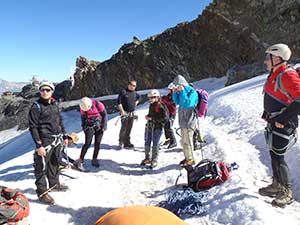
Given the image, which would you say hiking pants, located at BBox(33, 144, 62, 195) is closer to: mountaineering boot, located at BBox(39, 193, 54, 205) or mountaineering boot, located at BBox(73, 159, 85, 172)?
mountaineering boot, located at BBox(39, 193, 54, 205)

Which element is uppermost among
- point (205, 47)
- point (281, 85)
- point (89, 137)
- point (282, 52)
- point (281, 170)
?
point (205, 47)

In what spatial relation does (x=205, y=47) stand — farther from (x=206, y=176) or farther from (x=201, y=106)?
(x=206, y=176)

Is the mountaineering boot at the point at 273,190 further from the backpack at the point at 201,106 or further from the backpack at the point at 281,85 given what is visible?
the backpack at the point at 201,106

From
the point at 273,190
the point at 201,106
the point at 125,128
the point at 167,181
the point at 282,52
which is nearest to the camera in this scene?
the point at 282,52

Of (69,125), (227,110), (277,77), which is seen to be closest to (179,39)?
(69,125)

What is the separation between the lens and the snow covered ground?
5.90m

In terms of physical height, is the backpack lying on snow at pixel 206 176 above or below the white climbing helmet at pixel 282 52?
below

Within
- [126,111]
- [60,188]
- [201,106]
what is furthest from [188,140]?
[126,111]

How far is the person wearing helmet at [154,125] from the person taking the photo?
909 cm

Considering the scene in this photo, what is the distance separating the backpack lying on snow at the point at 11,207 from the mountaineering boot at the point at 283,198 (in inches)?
163

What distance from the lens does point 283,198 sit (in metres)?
5.72

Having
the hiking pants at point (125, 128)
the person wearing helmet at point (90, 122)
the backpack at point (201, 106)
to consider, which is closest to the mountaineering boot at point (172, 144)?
the hiking pants at point (125, 128)

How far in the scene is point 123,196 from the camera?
25.2ft

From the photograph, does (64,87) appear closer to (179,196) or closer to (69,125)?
(69,125)
